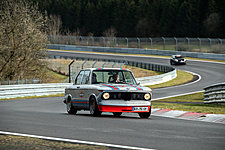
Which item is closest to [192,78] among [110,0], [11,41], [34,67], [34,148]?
[34,67]

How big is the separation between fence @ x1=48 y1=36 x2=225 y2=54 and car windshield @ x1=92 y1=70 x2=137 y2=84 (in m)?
47.8

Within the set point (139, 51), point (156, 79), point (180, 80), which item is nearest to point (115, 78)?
point (156, 79)

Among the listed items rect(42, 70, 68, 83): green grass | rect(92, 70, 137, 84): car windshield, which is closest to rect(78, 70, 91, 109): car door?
rect(92, 70, 137, 84): car windshield

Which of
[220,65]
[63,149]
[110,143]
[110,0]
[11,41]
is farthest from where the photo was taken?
[110,0]

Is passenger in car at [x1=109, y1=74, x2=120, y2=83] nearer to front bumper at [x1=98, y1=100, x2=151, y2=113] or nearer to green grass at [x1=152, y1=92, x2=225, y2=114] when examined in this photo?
front bumper at [x1=98, y1=100, x2=151, y2=113]

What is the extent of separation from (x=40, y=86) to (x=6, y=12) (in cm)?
853

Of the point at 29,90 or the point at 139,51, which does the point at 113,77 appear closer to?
the point at 29,90

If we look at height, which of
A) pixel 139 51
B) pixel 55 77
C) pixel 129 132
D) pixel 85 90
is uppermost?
pixel 85 90

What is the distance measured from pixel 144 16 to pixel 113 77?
356 feet

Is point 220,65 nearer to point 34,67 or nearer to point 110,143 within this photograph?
point 34,67

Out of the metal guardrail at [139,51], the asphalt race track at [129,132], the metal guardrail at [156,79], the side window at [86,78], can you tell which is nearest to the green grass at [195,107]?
the side window at [86,78]

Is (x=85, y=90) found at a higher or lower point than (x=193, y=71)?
higher

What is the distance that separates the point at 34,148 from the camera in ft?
26.1

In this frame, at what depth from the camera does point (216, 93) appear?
24.8 meters
